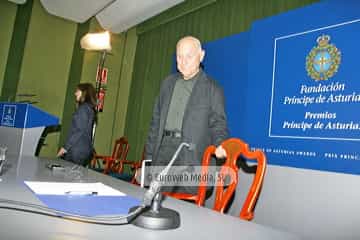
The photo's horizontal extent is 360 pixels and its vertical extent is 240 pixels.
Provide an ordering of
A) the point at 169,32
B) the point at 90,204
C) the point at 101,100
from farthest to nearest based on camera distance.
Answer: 1. the point at 101,100
2. the point at 169,32
3. the point at 90,204

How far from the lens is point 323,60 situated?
71.7 inches

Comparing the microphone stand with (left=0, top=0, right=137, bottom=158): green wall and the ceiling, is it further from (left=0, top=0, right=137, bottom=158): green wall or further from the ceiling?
(left=0, top=0, right=137, bottom=158): green wall

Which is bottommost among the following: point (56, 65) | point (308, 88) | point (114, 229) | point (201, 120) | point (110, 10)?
point (114, 229)

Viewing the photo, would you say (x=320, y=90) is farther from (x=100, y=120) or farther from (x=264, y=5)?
(x=100, y=120)

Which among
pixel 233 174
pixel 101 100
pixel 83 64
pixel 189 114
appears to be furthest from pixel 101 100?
pixel 233 174

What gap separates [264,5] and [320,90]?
164cm

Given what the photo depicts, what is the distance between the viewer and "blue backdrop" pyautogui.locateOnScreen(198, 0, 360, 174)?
167cm

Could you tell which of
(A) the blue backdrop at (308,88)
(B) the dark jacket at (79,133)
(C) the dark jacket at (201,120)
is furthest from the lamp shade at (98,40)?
(C) the dark jacket at (201,120)

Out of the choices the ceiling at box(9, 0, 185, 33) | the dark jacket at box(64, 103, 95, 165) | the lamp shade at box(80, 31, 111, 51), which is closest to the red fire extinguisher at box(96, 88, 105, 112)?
the lamp shade at box(80, 31, 111, 51)

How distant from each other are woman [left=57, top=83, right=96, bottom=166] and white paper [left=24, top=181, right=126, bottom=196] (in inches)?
84.3

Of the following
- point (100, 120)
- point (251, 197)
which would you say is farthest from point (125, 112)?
point (251, 197)

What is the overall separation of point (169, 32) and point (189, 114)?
9.42 ft

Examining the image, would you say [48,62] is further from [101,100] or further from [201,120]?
[201,120]

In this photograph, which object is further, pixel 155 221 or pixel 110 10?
pixel 110 10
